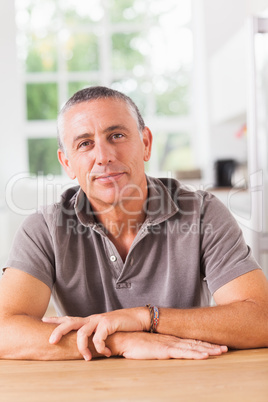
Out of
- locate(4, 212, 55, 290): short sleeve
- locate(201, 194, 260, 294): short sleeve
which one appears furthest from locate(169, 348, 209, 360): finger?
locate(4, 212, 55, 290): short sleeve

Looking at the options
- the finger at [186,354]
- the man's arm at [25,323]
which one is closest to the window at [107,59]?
the man's arm at [25,323]

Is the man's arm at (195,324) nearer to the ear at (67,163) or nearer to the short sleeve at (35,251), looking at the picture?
the short sleeve at (35,251)

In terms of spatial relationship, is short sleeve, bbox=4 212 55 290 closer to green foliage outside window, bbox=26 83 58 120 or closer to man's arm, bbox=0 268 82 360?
man's arm, bbox=0 268 82 360

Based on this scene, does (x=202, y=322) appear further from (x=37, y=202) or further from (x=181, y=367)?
(x=37, y=202)

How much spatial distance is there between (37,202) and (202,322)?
12.2ft

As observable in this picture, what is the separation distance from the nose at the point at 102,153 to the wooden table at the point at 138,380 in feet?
2.06

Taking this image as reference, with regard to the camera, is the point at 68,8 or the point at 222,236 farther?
the point at 68,8

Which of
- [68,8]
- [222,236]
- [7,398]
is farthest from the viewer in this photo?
[68,8]

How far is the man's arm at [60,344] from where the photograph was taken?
122 cm

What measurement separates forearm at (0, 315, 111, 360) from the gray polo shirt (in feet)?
0.77

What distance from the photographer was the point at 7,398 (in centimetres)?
99

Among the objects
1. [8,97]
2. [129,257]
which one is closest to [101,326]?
[129,257]

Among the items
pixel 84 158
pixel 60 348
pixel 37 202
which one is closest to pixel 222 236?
pixel 84 158

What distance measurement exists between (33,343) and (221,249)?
0.63 meters
